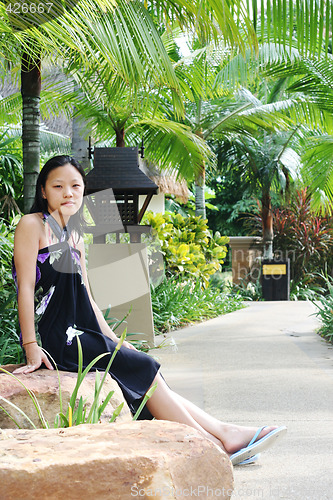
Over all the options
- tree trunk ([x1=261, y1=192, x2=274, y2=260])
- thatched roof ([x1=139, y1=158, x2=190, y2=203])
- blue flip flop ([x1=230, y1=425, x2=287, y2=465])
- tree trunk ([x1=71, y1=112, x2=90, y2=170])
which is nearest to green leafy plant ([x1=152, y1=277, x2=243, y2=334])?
tree trunk ([x1=71, y1=112, x2=90, y2=170])

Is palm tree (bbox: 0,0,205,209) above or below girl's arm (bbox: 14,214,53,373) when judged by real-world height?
above

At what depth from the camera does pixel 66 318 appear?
2.65m

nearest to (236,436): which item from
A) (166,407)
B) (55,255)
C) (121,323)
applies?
(166,407)

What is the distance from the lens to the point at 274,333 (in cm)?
691

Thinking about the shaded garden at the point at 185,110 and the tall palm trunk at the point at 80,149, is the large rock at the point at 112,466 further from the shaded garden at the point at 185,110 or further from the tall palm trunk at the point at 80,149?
the tall palm trunk at the point at 80,149

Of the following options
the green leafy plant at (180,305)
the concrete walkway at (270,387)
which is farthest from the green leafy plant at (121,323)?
the green leafy plant at (180,305)

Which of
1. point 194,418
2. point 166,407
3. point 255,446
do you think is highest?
point 166,407

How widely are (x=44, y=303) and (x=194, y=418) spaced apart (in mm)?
893

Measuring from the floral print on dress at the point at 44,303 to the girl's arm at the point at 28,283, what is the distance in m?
0.07

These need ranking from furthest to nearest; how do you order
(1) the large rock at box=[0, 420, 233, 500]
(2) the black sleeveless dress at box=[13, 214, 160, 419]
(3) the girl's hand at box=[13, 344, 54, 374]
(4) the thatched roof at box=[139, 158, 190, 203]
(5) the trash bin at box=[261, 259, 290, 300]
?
(4) the thatched roof at box=[139, 158, 190, 203]
(5) the trash bin at box=[261, 259, 290, 300]
(2) the black sleeveless dress at box=[13, 214, 160, 419]
(3) the girl's hand at box=[13, 344, 54, 374]
(1) the large rock at box=[0, 420, 233, 500]

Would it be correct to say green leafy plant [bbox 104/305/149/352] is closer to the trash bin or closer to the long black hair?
the long black hair

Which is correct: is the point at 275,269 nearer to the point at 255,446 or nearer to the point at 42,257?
the point at 255,446

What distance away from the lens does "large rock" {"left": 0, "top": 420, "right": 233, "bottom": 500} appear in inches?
56.6

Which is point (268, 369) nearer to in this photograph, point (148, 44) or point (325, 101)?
point (148, 44)
